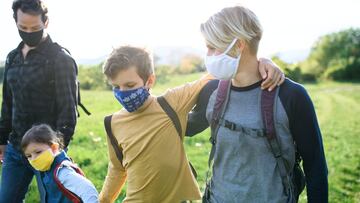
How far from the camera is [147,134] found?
3.47 meters

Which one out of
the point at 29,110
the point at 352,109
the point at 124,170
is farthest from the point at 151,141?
the point at 352,109

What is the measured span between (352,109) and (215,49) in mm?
21667

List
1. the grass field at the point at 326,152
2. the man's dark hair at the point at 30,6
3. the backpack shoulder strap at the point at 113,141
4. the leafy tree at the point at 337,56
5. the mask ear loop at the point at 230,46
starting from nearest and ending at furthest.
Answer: the mask ear loop at the point at 230,46, the backpack shoulder strap at the point at 113,141, the man's dark hair at the point at 30,6, the grass field at the point at 326,152, the leafy tree at the point at 337,56

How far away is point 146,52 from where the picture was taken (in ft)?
12.0

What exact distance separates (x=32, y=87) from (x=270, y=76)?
2265 millimetres

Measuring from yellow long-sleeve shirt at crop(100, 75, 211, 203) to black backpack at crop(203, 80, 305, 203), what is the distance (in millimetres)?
247

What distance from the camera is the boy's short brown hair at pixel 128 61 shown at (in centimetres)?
348

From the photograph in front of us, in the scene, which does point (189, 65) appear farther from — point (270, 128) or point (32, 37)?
point (270, 128)

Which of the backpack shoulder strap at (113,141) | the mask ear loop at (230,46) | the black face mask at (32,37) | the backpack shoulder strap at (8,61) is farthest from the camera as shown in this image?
the backpack shoulder strap at (8,61)

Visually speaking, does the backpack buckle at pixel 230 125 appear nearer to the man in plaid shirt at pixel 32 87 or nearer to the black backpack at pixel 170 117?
the black backpack at pixel 170 117

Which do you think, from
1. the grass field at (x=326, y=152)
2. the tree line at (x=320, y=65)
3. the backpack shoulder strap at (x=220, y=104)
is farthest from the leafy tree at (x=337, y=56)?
the backpack shoulder strap at (x=220, y=104)

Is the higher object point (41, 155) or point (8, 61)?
point (8, 61)

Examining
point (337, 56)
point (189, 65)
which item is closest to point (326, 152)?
point (189, 65)

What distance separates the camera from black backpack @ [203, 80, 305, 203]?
2891 millimetres
